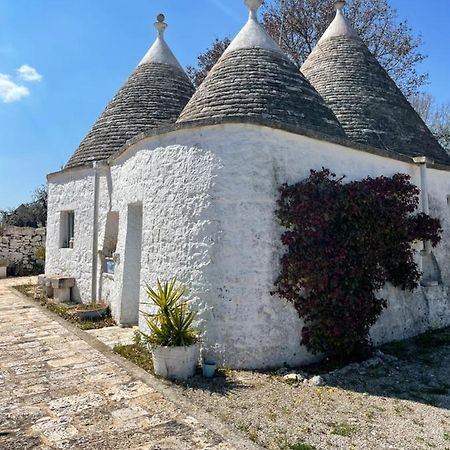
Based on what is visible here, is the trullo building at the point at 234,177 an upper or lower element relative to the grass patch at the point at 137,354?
upper

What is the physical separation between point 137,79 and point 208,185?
26.4 ft

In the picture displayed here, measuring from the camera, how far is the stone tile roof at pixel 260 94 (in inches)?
306

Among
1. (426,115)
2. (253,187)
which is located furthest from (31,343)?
(426,115)

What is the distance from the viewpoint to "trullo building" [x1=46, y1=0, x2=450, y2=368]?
6.47 meters

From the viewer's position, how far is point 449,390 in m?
5.74

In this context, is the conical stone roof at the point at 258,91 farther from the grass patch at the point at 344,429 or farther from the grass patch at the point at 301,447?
the grass patch at the point at 301,447

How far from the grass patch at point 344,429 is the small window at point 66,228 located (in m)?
10.3

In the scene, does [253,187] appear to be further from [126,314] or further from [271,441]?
[126,314]

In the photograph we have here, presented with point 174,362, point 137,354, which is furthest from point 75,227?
point 174,362

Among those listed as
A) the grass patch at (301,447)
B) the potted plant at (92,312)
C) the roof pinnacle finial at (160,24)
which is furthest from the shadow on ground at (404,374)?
the roof pinnacle finial at (160,24)

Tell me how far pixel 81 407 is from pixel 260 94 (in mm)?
6227

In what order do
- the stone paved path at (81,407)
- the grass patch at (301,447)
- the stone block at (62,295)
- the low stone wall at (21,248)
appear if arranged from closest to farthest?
1. the grass patch at (301,447)
2. the stone paved path at (81,407)
3. the stone block at (62,295)
4. the low stone wall at (21,248)

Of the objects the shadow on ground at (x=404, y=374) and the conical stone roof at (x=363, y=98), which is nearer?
the shadow on ground at (x=404, y=374)

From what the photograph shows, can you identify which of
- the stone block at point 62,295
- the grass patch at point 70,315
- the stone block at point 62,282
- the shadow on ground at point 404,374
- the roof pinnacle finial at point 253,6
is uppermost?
the roof pinnacle finial at point 253,6
